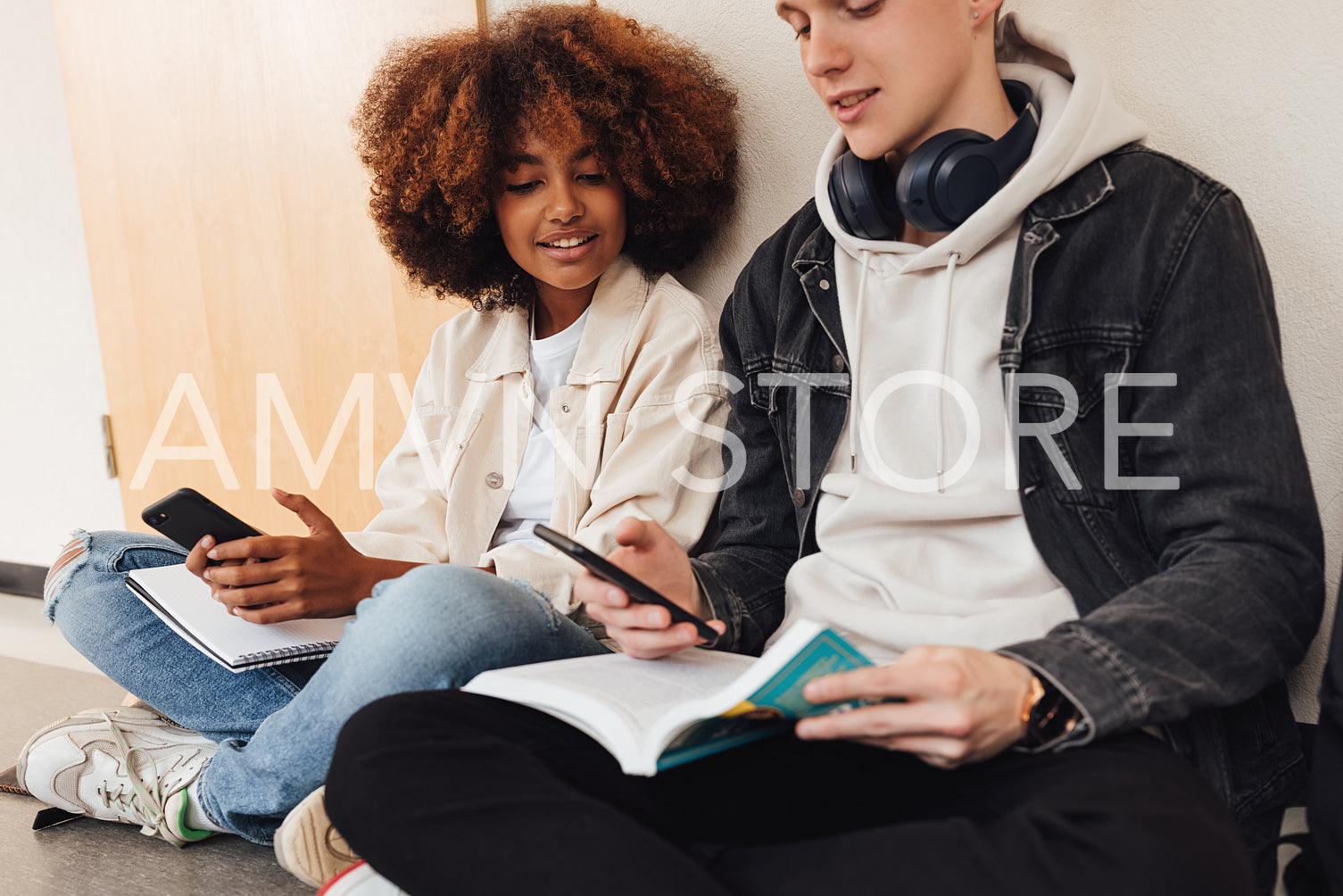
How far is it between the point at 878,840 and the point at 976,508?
404mm

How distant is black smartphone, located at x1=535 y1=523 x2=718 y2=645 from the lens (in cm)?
81

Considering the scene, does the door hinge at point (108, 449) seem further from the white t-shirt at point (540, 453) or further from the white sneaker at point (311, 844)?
the white sneaker at point (311, 844)

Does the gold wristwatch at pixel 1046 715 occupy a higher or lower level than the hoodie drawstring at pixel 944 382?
lower

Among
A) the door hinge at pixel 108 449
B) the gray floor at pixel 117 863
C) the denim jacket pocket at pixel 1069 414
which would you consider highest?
the denim jacket pocket at pixel 1069 414

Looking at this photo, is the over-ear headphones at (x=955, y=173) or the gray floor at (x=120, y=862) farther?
the gray floor at (x=120, y=862)

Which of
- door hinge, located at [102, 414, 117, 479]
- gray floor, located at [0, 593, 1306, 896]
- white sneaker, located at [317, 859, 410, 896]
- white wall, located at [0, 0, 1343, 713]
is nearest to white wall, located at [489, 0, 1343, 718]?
white wall, located at [0, 0, 1343, 713]

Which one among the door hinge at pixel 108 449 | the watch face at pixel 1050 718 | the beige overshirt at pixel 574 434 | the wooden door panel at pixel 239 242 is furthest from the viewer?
the door hinge at pixel 108 449

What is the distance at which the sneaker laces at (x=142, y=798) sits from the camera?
1.24m

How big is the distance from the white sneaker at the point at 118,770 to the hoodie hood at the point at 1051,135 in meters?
1.09

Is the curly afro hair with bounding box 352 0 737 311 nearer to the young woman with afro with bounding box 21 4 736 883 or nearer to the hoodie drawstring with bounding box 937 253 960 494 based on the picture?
the young woman with afro with bounding box 21 4 736 883

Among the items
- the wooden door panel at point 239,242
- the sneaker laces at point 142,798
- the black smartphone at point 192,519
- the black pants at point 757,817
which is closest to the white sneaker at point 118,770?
the sneaker laces at point 142,798

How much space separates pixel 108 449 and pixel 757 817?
226cm

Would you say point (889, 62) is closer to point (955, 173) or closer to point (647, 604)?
point (955, 173)

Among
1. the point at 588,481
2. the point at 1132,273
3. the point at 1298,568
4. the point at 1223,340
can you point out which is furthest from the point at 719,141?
the point at 1298,568
